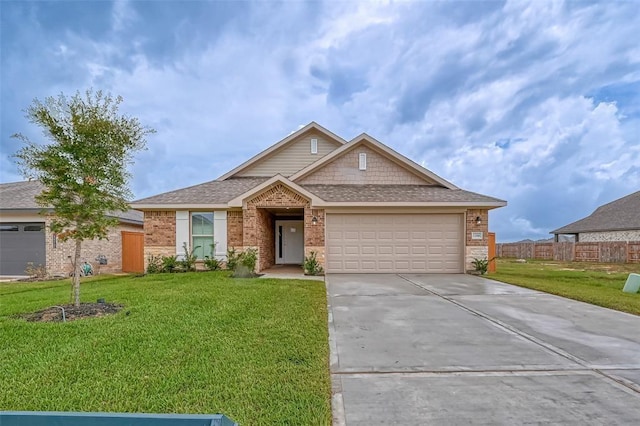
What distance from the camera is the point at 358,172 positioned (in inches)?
615

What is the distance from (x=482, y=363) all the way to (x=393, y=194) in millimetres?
10222

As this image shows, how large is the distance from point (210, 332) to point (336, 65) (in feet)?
45.9

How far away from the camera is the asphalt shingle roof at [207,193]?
14.3m

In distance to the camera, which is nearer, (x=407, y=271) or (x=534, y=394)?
(x=534, y=394)

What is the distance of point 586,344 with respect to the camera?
17.3 feet

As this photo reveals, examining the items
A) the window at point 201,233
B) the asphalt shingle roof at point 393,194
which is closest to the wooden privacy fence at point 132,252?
the window at point 201,233

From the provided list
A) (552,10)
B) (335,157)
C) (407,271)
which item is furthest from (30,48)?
(552,10)

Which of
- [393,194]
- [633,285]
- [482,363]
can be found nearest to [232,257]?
[393,194]

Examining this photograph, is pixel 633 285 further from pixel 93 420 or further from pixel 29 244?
pixel 29 244

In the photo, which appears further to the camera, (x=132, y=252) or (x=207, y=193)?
(x=132, y=252)

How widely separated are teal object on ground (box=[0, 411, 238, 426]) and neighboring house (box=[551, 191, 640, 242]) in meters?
34.1

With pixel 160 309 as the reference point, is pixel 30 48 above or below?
above

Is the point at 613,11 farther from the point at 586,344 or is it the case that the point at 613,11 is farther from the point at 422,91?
the point at 586,344

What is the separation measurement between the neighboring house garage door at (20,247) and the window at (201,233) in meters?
6.56
